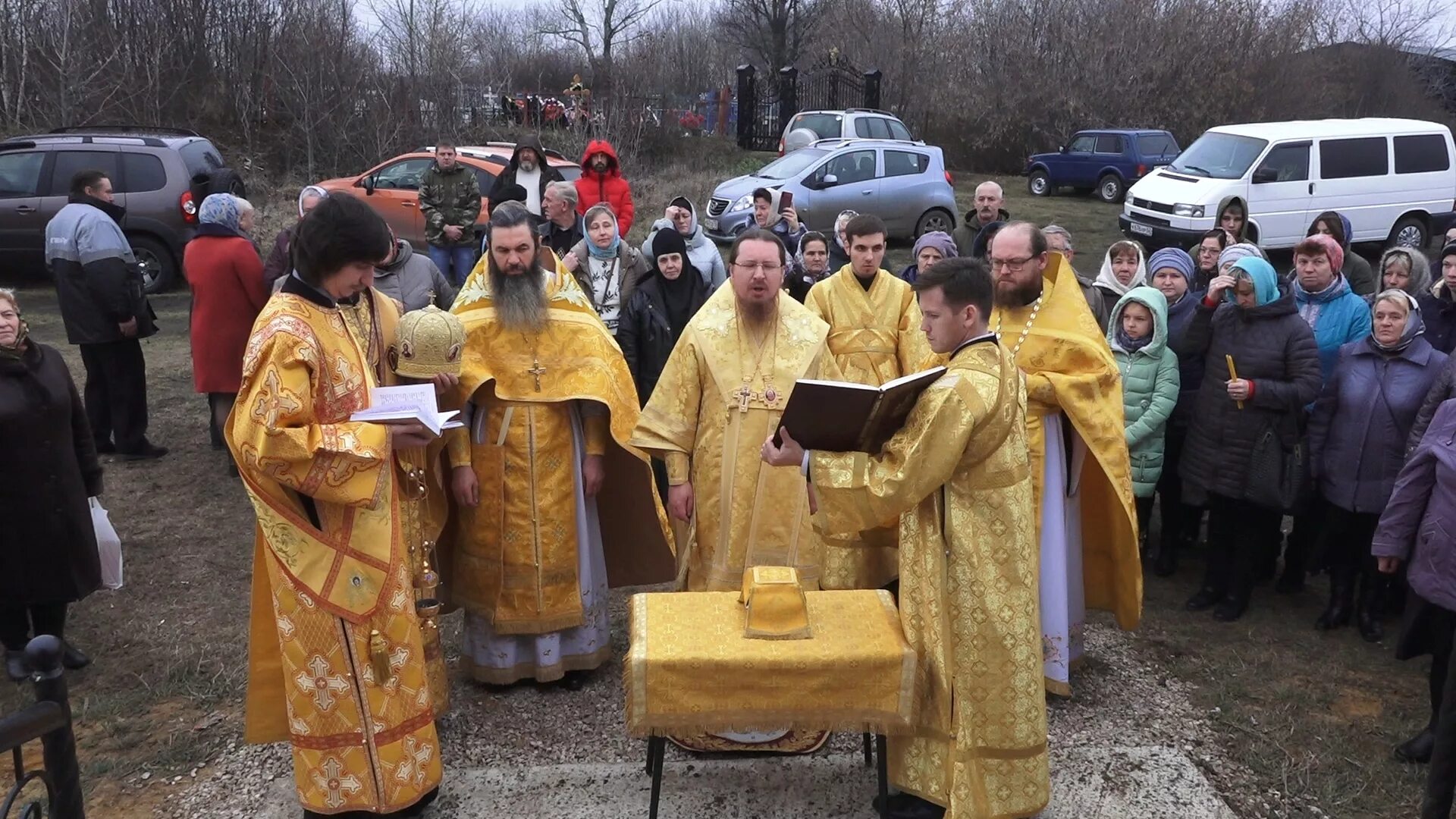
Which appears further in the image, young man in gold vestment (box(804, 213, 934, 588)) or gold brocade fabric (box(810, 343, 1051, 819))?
young man in gold vestment (box(804, 213, 934, 588))

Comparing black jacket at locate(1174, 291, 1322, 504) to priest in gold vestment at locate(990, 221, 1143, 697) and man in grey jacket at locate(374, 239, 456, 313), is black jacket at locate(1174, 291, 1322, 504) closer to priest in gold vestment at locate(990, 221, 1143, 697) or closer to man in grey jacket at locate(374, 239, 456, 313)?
priest in gold vestment at locate(990, 221, 1143, 697)

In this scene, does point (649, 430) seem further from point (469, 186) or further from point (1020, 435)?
point (469, 186)

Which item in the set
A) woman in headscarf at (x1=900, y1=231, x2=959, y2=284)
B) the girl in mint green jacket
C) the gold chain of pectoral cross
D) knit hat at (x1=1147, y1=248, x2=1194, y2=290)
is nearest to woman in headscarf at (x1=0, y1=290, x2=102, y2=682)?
the gold chain of pectoral cross

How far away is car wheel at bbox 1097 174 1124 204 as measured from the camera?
22.0 metres

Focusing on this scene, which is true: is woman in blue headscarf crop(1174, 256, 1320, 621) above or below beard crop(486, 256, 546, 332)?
below

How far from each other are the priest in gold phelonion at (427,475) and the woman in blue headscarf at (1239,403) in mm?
3609

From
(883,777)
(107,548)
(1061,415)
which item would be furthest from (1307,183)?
(107,548)

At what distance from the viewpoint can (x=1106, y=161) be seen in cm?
2209

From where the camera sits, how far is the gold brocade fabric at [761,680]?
10.5 feet

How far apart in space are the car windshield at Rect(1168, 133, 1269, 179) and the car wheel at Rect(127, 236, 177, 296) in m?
13.6

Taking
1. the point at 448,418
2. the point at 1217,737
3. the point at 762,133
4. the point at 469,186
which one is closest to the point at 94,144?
the point at 469,186

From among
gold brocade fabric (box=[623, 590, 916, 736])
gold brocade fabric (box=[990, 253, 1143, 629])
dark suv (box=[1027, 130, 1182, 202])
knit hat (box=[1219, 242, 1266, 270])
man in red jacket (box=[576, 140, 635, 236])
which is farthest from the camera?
dark suv (box=[1027, 130, 1182, 202])

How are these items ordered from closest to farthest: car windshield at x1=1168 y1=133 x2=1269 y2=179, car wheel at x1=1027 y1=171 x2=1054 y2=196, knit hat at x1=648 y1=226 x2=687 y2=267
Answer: knit hat at x1=648 y1=226 x2=687 y2=267
car windshield at x1=1168 y1=133 x2=1269 y2=179
car wheel at x1=1027 y1=171 x2=1054 y2=196

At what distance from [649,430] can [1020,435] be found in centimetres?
154
